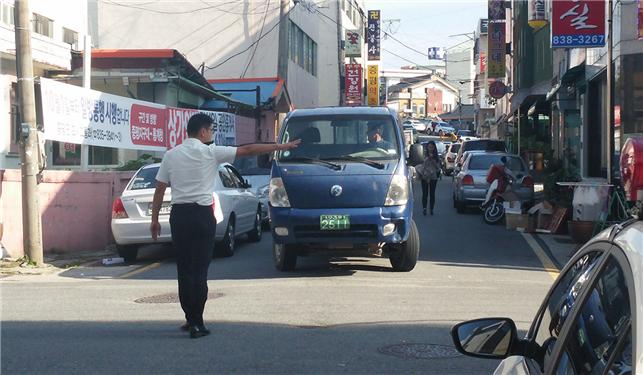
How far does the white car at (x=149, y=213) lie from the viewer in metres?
13.4

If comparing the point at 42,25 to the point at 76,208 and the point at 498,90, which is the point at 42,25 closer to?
the point at 76,208

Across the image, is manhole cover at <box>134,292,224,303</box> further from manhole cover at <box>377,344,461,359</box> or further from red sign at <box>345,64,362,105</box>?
red sign at <box>345,64,362,105</box>

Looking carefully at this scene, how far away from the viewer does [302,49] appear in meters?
45.7

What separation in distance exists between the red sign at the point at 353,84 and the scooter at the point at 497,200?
34448mm

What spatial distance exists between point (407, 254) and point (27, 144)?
5.90 meters

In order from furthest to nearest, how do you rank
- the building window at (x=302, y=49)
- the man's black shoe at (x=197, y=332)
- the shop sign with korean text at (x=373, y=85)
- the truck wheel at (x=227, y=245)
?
the shop sign with korean text at (x=373, y=85), the building window at (x=302, y=49), the truck wheel at (x=227, y=245), the man's black shoe at (x=197, y=332)

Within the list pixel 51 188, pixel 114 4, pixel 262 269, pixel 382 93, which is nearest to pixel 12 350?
pixel 262 269

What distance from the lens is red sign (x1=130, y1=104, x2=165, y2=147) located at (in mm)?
17344

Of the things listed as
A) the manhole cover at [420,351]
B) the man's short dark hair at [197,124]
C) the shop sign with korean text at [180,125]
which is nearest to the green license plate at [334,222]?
the man's short dark hair at [197,124]

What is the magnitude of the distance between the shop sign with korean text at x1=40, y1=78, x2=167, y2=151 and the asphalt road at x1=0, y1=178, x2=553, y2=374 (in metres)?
2.54

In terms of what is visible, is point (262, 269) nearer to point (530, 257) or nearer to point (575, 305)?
point (530, 257)

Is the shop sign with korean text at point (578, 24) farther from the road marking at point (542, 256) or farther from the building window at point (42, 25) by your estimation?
the building window at point (42, 25)

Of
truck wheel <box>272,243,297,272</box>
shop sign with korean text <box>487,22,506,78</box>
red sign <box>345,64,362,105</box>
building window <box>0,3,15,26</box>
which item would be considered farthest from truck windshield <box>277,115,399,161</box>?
red sign <box>345,64,362,105</box>

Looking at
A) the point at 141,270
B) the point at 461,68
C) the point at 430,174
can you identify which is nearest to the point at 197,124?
the point at 141,270
